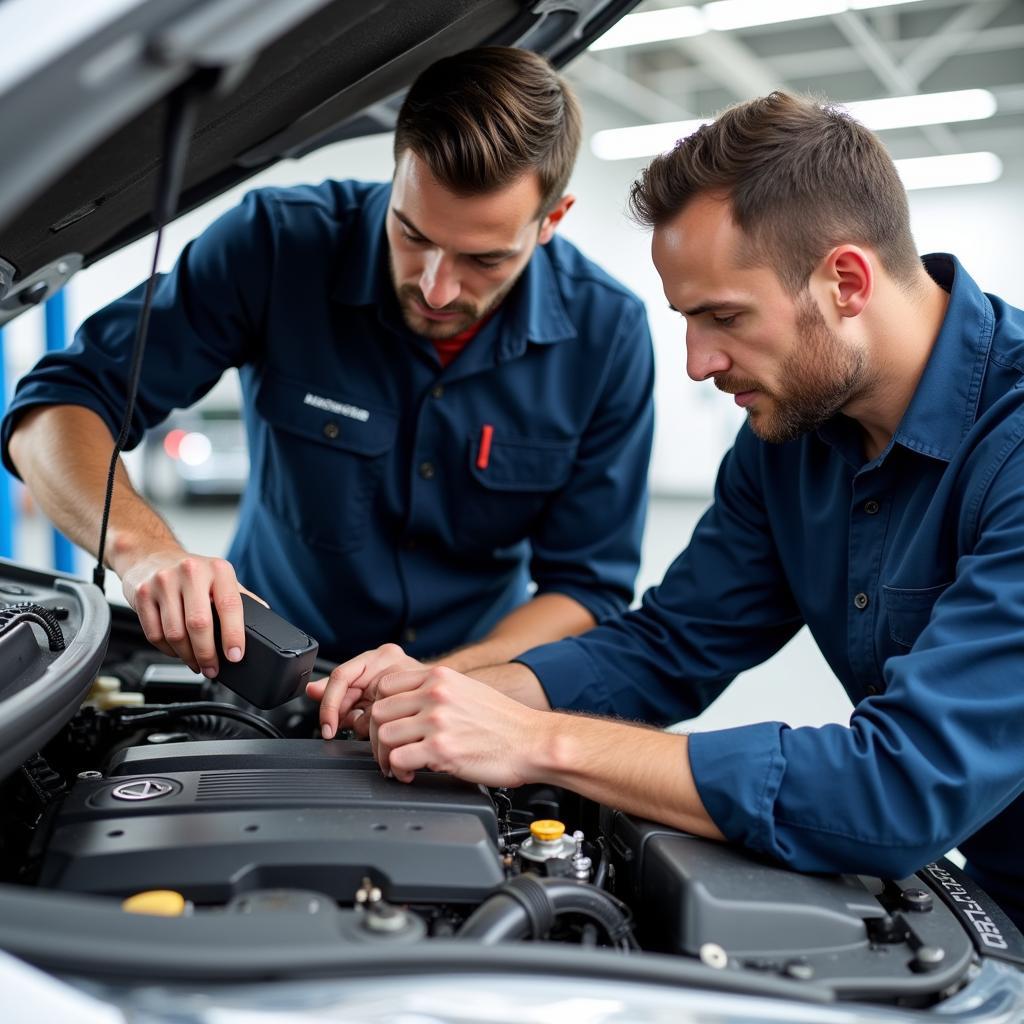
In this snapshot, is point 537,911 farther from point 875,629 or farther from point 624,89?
point 624,89

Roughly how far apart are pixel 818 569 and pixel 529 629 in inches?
21.1

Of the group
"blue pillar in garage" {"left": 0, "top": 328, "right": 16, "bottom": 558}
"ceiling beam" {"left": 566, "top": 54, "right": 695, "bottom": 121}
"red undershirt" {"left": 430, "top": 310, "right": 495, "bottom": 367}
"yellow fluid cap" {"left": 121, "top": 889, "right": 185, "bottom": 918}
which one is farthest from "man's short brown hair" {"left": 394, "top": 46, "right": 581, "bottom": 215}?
"ceiling beam" {"left": 566, "top": 54, "right": 695, "bottom": 121}

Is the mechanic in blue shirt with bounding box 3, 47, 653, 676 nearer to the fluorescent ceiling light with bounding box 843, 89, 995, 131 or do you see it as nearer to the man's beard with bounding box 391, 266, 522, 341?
the man's beard with bounding box 391, 266, 522, 341

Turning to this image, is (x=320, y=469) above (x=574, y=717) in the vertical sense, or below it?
above

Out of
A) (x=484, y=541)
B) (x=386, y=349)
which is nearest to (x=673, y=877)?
(x=484, y=541)

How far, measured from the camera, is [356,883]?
3.03 ft

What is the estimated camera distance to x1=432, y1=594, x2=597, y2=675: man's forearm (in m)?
1.72

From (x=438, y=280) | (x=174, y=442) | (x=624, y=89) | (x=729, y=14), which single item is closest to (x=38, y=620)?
(x=438, y=280)

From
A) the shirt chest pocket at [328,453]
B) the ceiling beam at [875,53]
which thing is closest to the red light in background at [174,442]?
the ceiling beam at [875,53]

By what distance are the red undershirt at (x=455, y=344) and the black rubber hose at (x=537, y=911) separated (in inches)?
43.1

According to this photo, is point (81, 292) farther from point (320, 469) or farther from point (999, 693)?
point (999, 693)

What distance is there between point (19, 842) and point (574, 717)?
1.91 ft

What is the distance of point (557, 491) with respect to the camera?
192 cm

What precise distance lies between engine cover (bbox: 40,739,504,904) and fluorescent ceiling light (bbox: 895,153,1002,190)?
29.2 feet
